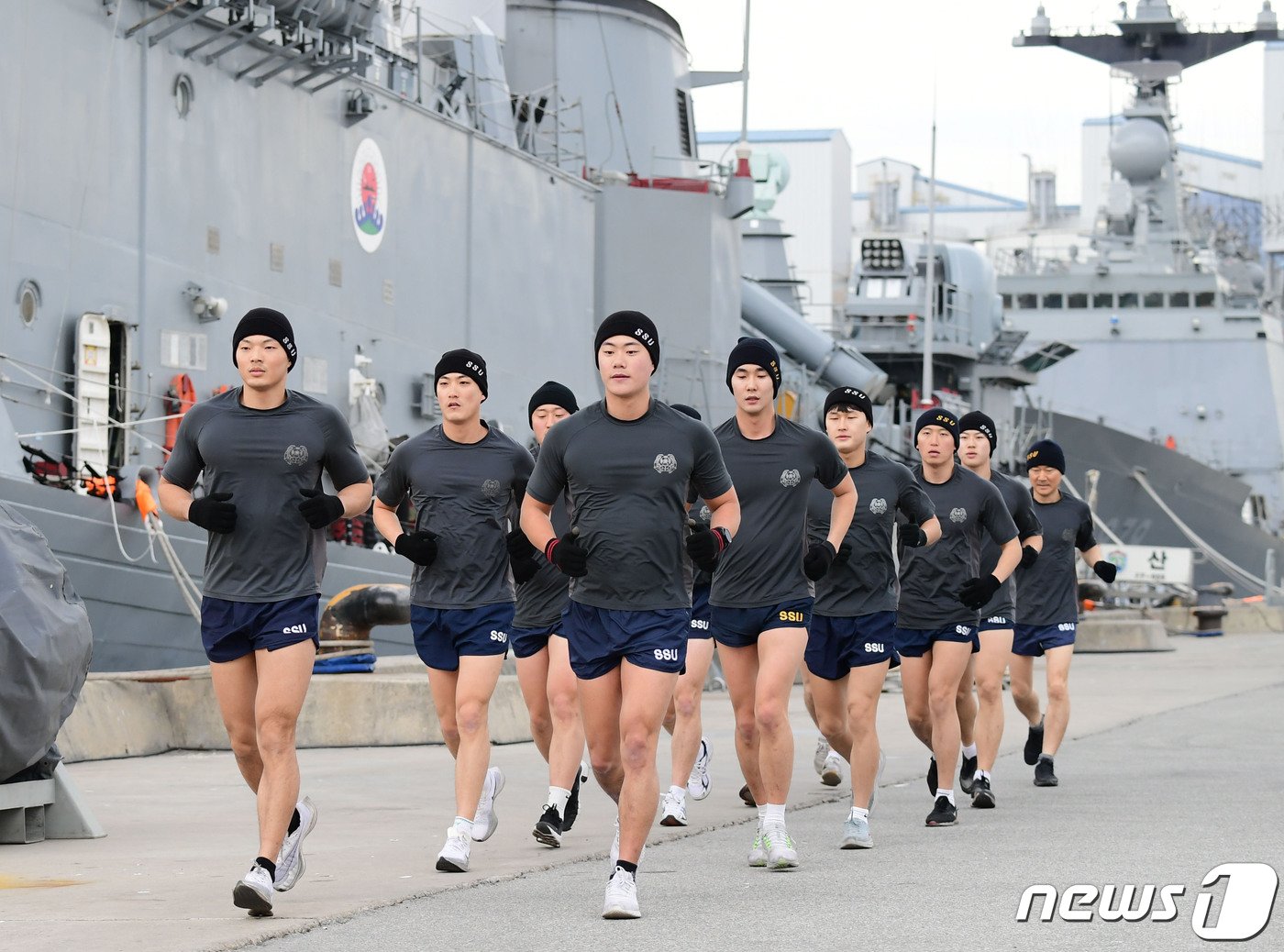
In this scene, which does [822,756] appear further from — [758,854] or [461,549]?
[461,549]

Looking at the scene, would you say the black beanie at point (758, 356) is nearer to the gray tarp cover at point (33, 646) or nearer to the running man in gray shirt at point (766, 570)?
the running man in gray shirt at point (766, 570)

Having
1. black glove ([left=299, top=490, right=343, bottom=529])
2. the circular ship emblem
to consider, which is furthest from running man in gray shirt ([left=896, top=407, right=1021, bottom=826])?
the circular ship emblem

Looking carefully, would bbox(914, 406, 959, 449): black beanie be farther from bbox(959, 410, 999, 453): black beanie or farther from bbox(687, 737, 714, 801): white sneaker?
bbox(687, 737, 714, 801): white sneaker

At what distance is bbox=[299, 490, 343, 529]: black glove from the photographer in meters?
6.57

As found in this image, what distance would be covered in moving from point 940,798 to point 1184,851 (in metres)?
1.73

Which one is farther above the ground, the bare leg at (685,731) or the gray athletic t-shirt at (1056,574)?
the gray athletic t-shirt at (1056,574)

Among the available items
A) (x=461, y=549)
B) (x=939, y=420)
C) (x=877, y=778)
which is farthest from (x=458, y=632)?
(x=877, y=778)

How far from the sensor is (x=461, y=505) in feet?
26.7

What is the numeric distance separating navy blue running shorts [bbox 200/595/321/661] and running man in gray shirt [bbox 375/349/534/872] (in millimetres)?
1218

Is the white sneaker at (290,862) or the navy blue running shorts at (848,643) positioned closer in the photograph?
the white sneaker at (290,862)

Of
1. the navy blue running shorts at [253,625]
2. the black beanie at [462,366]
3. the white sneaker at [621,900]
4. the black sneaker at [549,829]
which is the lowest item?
the black sneaker at [549,829]

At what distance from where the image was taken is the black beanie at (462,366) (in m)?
8.11

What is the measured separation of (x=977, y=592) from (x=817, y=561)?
7.25 feet

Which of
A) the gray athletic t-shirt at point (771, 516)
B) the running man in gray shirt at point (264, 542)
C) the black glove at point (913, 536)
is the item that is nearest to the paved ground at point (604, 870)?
the running man in gray shirt at point (264, 542)
